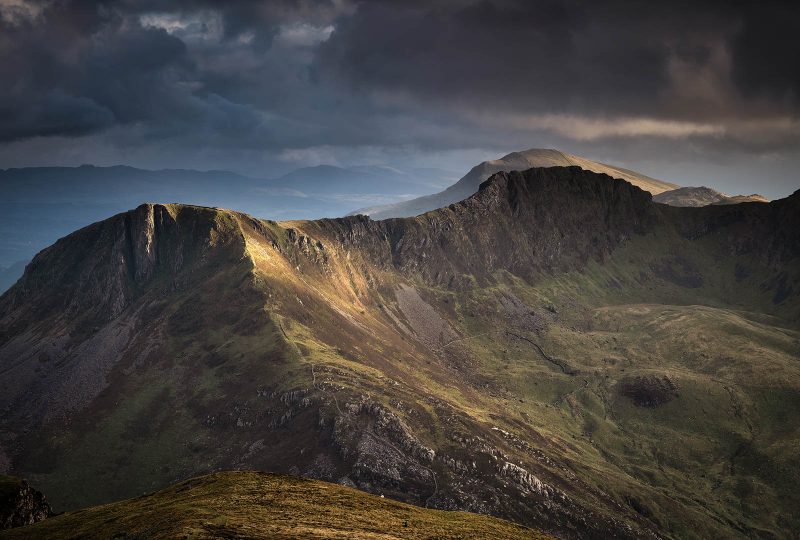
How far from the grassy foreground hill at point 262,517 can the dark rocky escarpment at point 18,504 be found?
14.5 metres

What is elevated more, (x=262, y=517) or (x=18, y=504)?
(x=262, y=517)

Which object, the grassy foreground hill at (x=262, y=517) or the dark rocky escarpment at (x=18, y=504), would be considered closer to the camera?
the grassy foreground hill at (x=262, y=517)

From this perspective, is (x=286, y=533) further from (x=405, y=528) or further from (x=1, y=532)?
(x=1, y=532)

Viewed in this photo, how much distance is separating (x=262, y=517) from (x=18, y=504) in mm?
71306

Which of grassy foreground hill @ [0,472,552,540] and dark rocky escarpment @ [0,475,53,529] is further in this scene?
dark rocky escarpment @ [0,475,53,529]

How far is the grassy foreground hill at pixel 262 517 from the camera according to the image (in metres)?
83.9

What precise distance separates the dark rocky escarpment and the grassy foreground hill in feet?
47.5

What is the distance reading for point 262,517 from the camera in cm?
9175

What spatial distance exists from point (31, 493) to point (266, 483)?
60281mm

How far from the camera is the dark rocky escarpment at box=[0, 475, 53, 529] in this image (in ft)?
390

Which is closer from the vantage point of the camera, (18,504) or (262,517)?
(262,517)

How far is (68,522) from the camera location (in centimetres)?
10662

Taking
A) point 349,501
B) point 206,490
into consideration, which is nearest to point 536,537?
point 349,501

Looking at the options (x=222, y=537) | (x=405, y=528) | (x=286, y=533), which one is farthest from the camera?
(x=405, y=528)
